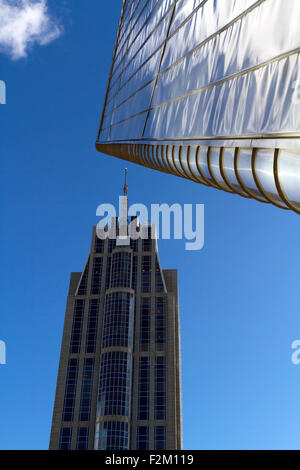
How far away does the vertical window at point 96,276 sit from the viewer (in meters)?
104

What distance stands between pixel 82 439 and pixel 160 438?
14325 mm

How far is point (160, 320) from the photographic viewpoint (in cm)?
9788

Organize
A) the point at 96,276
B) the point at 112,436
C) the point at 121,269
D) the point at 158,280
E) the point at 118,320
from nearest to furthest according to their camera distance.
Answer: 1. the point at 112,436
2. the point at 118,320
3. the point at 121,269
4. the point at 158,280
5. the point at 96,276

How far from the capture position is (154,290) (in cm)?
10231

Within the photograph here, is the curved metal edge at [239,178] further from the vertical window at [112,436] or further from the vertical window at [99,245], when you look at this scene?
the vertical window at [99,245]

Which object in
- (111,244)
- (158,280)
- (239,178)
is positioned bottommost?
(239,178)

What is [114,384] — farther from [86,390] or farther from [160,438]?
[160,438]

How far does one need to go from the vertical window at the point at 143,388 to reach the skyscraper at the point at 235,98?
7674 cm

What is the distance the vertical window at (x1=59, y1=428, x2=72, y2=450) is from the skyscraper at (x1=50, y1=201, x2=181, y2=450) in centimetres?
17

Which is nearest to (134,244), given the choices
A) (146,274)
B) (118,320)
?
(146,274)

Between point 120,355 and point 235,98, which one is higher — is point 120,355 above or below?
above

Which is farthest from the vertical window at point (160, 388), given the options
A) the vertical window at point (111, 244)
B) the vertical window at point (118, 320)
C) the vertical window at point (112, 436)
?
the vertical window at point (111, 244)

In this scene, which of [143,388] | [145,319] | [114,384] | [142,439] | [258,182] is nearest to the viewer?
[258,182]

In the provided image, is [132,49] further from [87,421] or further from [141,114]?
[87,421]
